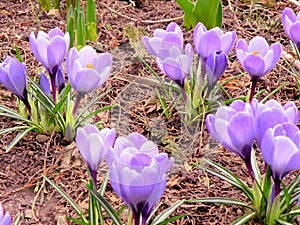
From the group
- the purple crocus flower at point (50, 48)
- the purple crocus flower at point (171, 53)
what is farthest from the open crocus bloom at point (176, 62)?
the purple crocus flower at point (50, 48)

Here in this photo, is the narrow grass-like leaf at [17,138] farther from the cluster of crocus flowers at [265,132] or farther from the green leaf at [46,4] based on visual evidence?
the green leaf at [46,4]

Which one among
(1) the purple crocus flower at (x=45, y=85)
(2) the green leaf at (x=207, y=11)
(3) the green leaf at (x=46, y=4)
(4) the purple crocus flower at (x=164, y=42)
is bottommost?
(3) the green leaf at (x=46, y=4)

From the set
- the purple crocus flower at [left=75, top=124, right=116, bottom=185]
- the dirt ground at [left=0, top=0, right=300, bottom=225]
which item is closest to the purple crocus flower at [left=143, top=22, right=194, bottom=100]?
the dirt ground at [left=0, top=0, right=300, bottom=225]

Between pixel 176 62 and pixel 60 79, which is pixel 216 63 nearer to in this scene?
pixel 176 62

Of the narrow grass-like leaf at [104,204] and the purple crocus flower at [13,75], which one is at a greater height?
the purple crocus flower at [13,75]

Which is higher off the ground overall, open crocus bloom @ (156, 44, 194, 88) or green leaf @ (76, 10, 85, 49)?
open crocus bloom @ (156, 44, 194, 88)

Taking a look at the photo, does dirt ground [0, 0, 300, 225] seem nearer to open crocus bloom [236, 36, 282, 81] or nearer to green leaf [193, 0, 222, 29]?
green leaf [193, 0, 222, 29]
